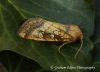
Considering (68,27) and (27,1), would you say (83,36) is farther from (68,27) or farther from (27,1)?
(27,1)

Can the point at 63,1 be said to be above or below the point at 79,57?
above

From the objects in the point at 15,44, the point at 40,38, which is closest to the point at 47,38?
the point at 40,38

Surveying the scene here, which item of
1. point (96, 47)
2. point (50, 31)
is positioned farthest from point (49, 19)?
point (96, 47)

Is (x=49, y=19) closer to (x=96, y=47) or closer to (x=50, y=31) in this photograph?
(x=50, y=31)
